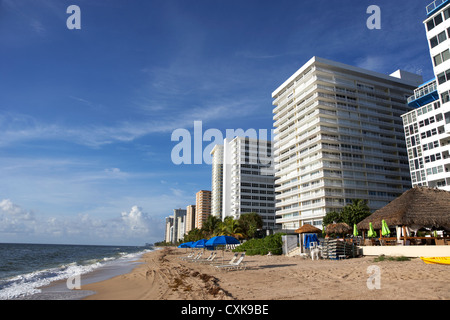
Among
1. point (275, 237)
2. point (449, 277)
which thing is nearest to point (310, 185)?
point (275, 237)

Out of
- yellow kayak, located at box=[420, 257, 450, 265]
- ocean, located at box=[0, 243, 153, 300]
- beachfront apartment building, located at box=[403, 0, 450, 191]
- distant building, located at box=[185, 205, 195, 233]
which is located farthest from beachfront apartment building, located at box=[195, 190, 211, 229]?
yellow kayak, located at box=[420, 257, 450, 265]

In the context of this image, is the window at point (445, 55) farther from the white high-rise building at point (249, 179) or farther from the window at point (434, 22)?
the white high-rise building at point (249, 179)

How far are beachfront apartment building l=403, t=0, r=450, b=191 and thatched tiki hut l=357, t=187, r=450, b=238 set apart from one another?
16370mm

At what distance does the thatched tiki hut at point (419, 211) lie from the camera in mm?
20234

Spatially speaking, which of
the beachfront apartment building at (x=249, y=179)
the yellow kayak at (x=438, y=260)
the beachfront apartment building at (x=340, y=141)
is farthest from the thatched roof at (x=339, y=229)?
the beachfront apartment building at (x=249, y=179)

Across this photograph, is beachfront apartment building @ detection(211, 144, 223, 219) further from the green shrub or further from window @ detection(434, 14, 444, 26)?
window @ detection(434, 14, 444, 26)

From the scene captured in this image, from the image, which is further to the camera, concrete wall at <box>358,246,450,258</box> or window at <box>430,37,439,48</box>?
window at <box>430,37,439,48</box>

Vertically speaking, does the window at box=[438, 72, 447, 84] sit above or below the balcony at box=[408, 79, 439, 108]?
below

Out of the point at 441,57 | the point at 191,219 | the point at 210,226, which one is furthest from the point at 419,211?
the point at 191,219

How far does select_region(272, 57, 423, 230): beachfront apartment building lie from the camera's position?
56.0m

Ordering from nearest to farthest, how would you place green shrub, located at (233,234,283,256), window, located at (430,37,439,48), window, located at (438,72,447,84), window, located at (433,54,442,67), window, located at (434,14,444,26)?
green shrub, located at (233,234,283,256)
window, located at (438,72,447,84)
window, located at (433,54,442,67)
window, located at (434,14,444,26)
window, located at (430,37,439,48)

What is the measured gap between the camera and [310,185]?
2302 inches

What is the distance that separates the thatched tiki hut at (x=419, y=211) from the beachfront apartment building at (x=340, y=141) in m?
30.6
